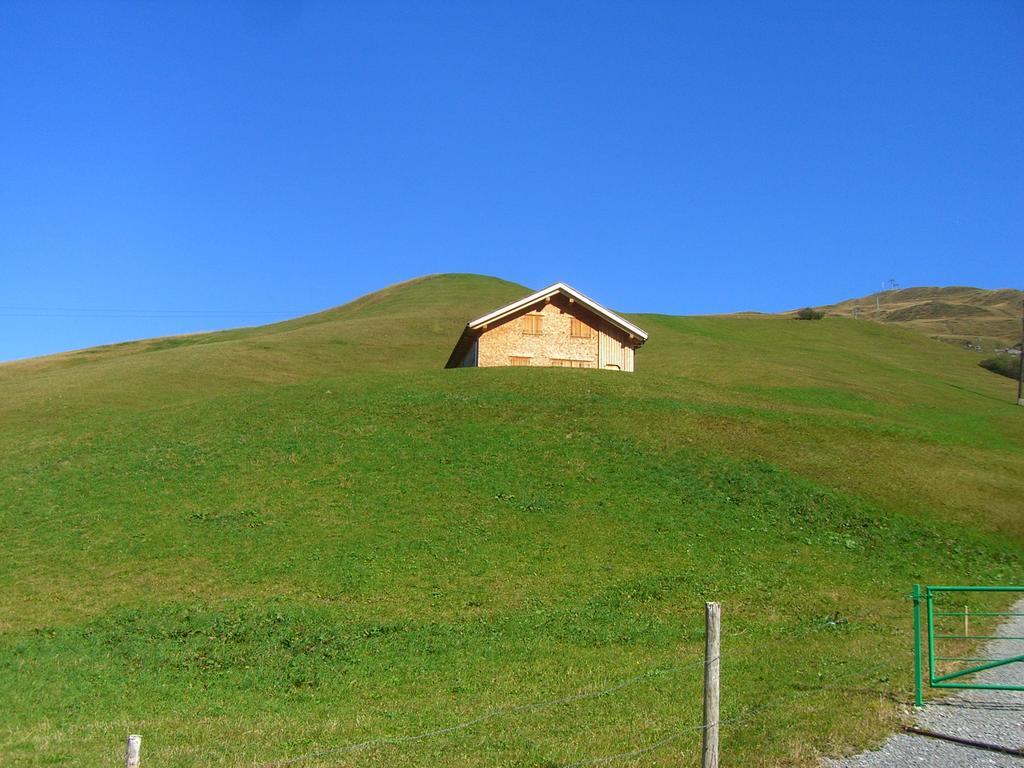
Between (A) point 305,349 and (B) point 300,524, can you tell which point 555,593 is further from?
(A) point 305,349

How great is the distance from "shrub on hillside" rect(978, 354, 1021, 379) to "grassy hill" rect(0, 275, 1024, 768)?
3941 centimetres

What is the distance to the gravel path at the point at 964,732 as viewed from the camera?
10.2m

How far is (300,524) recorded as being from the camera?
26.1 m

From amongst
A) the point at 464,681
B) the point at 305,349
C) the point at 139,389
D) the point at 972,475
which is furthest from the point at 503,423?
the point at 305,349

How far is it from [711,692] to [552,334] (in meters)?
41.2

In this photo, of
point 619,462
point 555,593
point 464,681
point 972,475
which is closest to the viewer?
point 464,681

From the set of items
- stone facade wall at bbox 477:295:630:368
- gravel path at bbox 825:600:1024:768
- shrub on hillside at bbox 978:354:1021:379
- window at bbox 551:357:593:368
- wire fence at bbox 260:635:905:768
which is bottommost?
wire fence at bbox 260:635:905:768

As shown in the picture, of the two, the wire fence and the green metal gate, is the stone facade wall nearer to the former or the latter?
the green metal gate

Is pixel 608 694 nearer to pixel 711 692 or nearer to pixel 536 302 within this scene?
pixel 711 692

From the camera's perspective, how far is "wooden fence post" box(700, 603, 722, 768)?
882 centimetres

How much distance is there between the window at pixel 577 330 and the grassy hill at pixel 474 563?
16.0ft

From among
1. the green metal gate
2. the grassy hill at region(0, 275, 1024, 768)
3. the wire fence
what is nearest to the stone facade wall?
the grassy hill at region(0, 275, 1024, 768)

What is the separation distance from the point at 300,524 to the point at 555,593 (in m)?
8.83

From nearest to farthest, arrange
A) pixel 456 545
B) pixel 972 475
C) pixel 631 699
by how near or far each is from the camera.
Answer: pixel 631 699 < pixel 456 545 < pixel 972 475
